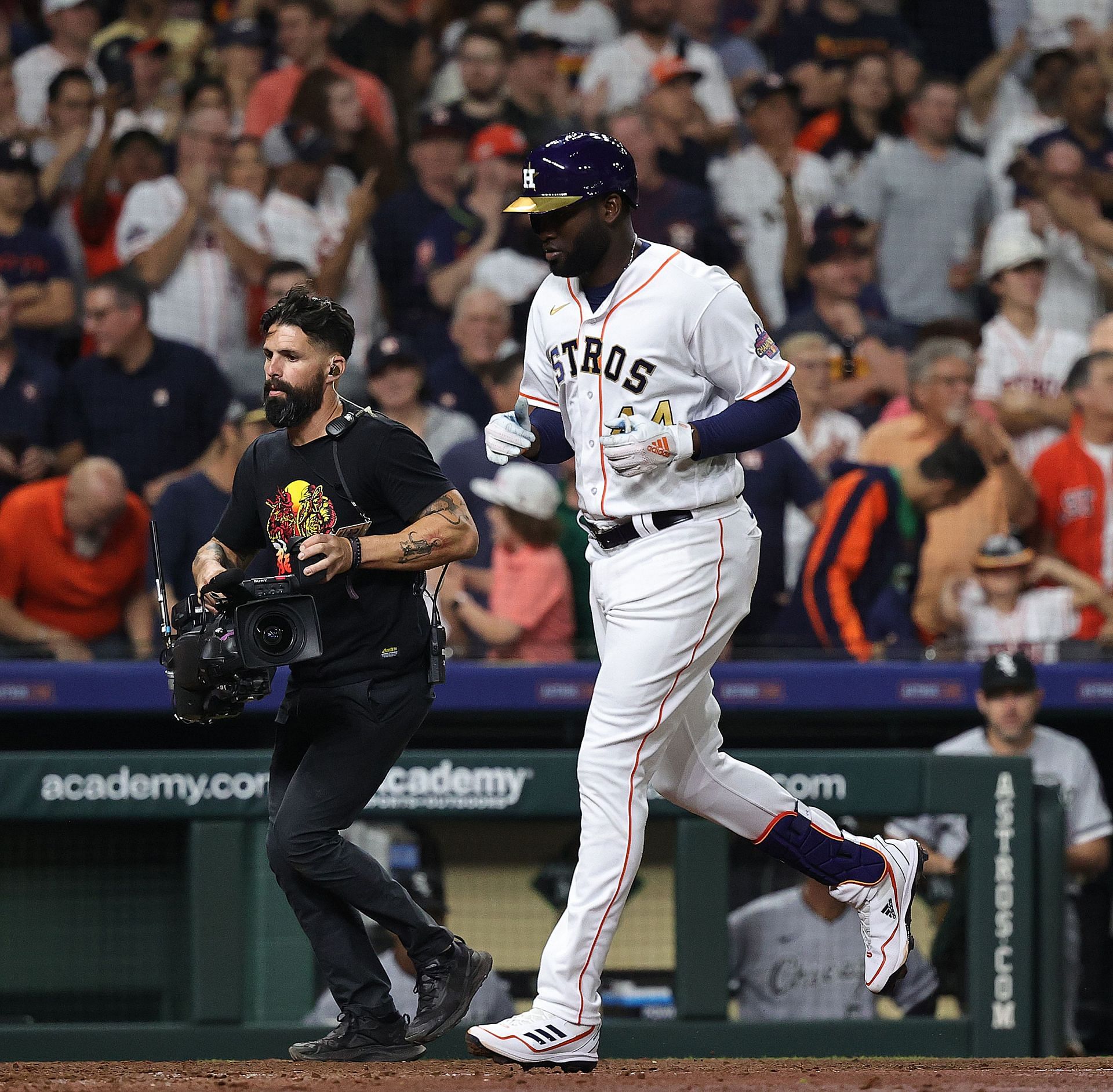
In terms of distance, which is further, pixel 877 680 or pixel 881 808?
pixel 877 680

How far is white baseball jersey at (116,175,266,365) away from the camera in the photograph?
23.5 ft

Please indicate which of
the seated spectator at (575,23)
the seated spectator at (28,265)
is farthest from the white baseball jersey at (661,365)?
the seated spectator at (575,23)

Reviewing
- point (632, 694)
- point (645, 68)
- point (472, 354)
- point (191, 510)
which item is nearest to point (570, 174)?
point (632, 694)

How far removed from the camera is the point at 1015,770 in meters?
5.37

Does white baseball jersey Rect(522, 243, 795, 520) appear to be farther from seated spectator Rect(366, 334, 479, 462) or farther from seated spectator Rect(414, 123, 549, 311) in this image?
seated spectator Rect(414, 123, 549, 311)

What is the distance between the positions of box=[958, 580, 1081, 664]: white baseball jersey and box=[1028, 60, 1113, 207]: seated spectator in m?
2.86

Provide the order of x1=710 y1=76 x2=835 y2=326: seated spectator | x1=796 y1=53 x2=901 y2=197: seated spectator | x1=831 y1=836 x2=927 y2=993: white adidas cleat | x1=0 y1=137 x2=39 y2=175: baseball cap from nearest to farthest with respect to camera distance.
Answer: x1=831 y1=836 x2=927 y2=993: white adidas cleat < x1=0 y1=137 x2=39 y2=175: baseball cap < x1=710 y1=76 x2=835 y2=326: seated spectator < x1=796 y1=53 x2=901 y2=197: seated spectator

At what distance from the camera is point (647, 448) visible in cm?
333

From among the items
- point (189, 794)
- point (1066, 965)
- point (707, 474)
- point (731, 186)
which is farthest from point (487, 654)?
point (731, 186)

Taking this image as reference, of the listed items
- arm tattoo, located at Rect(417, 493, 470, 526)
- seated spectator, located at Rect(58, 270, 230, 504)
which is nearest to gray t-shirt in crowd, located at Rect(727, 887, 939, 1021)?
arm tattoo, located at Rect(417, 493, 470, 526)

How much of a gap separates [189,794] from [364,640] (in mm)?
1805

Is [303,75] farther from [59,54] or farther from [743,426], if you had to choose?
[743,426]

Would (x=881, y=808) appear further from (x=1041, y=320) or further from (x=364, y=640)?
(x=1041, y=320)

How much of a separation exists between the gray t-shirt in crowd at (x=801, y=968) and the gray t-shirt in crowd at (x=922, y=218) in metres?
3.47
